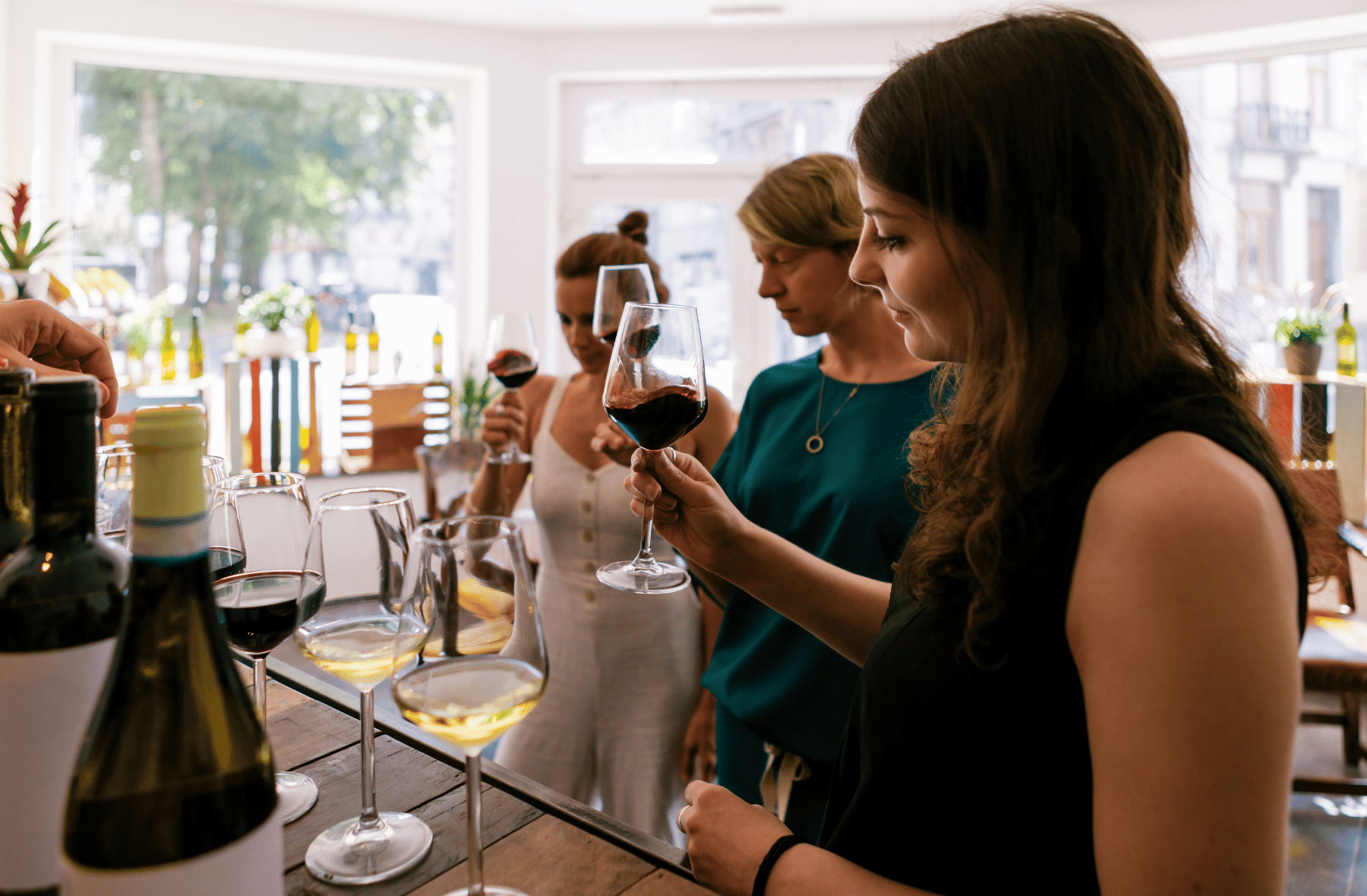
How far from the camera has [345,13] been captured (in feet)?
15.0

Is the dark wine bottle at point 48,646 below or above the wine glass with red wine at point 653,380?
below

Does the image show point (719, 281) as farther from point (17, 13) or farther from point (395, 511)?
point (395, 511)

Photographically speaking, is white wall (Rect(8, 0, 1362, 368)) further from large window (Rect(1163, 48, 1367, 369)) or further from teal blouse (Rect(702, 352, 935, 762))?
teal blouse (Rect(702, 352, 935, 762))

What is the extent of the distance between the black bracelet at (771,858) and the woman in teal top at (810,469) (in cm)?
64

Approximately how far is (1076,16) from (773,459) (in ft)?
3.14

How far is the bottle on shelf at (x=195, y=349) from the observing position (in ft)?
15.1

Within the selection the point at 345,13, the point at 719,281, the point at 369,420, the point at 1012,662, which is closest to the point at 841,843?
the point at 1012,662

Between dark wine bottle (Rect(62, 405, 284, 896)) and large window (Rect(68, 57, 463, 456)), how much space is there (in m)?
4.40

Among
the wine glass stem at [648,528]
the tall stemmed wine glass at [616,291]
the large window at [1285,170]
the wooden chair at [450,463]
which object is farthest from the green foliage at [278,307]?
the large window at [1285,170]

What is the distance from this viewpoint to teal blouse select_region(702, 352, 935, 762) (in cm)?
142

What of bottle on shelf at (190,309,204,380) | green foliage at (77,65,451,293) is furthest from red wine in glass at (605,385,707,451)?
green foliage at (77,65,451,293)

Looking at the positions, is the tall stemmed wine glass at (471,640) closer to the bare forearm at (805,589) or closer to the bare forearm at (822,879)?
the bare forearm at (822,879)

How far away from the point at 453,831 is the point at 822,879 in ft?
1.01

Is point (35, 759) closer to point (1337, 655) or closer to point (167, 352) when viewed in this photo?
point (1337, 655)
